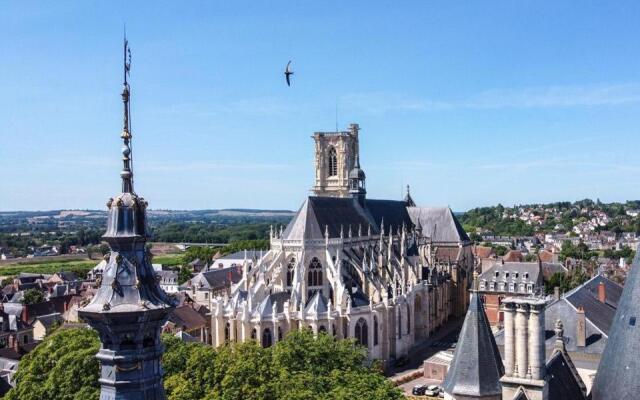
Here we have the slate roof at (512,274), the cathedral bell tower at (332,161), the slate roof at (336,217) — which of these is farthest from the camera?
the cathedral bell tower at (332,161)

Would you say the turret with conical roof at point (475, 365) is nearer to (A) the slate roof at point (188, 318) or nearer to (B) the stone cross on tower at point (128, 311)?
(B) the stone cross on tower at point (128, 311)

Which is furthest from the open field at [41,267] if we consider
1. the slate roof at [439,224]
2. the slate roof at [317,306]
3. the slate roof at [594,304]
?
the slate roof at [594,304]

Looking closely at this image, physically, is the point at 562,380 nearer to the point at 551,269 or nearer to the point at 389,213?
the point at 389,213

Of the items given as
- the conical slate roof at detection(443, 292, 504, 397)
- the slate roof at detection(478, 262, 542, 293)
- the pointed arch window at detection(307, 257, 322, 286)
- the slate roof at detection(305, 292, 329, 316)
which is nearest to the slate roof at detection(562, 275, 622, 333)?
the slate roof at detection(305, 292, 329, 316)

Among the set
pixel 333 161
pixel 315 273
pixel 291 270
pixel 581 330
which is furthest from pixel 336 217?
pixel 581 330

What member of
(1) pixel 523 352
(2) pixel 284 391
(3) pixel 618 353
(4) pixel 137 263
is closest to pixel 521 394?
(1) pixel 523 352
